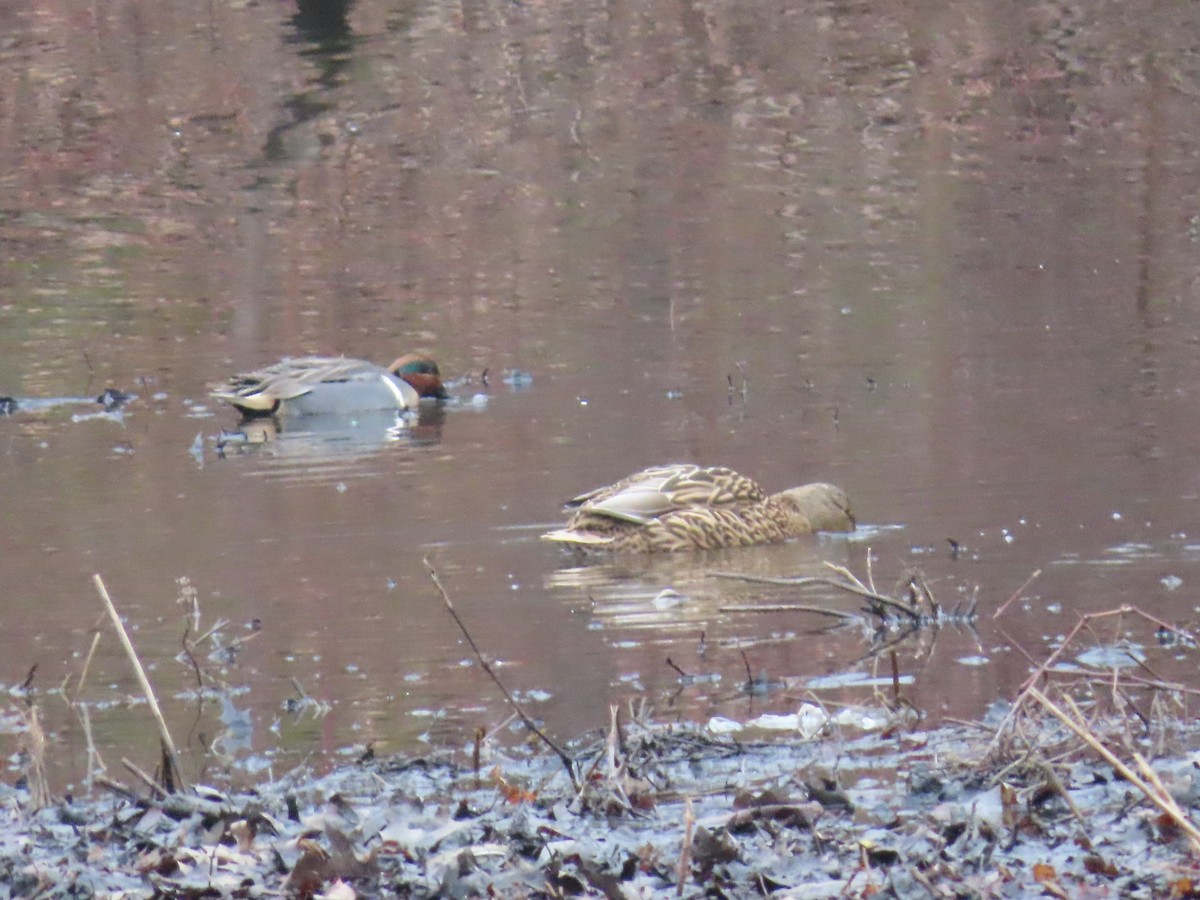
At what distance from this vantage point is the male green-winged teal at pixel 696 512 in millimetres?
9922

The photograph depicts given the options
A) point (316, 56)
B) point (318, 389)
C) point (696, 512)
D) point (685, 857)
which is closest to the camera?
point (685, 857)

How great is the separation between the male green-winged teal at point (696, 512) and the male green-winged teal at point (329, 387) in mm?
4012

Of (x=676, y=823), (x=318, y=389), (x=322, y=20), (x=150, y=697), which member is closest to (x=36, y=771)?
(x=150, y=697)

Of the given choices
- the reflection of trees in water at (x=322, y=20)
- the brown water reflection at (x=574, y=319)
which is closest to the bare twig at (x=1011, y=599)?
the brown water reflection at (x=574, y=319)

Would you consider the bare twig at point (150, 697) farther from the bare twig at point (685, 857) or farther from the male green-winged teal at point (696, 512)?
the male green-winged teal at point (696, 512)

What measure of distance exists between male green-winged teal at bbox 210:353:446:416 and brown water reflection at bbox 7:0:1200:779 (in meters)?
0.31

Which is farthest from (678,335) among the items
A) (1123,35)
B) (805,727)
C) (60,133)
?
(1123,35)

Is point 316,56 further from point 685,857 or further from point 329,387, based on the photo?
point 685,857

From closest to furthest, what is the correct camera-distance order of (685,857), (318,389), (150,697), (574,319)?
(685,857) → (150,697) → (318,389) → (574,319)

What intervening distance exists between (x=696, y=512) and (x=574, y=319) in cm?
697

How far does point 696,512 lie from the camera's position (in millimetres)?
10109

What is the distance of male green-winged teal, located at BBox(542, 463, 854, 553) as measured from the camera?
32.6 feet

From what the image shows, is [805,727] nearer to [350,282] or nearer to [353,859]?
[353,859]

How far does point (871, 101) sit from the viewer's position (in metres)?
28.4
